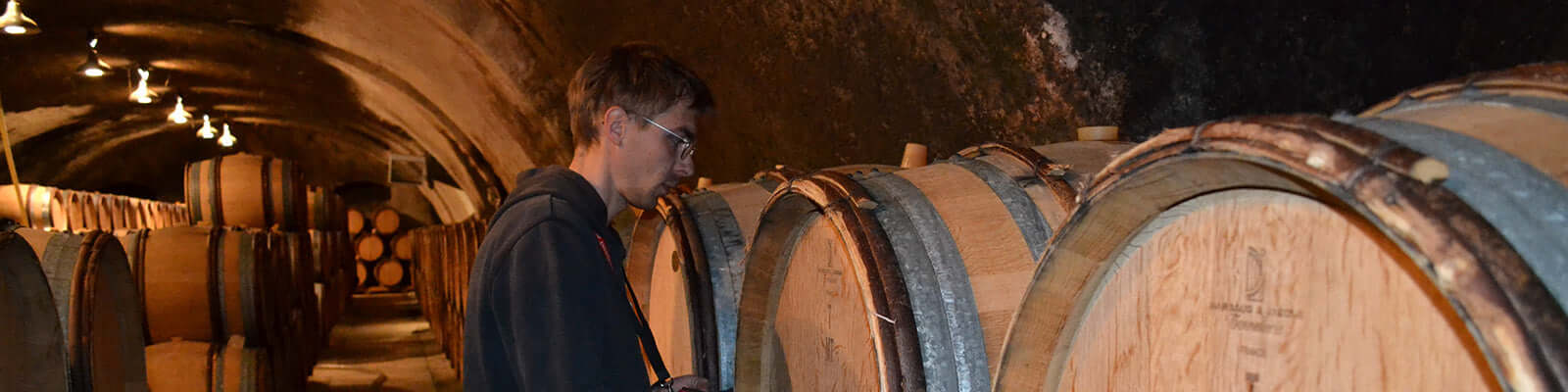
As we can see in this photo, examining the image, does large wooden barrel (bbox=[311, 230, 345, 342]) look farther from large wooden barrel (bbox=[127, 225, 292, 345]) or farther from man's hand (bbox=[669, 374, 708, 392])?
man's hand (bbox=[669, 374, 708, 392])

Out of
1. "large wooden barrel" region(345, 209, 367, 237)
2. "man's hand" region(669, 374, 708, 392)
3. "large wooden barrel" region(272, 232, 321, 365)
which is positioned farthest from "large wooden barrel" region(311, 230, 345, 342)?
"man's hand" region(669, 374, 708, 392)

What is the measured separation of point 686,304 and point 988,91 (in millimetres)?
1059

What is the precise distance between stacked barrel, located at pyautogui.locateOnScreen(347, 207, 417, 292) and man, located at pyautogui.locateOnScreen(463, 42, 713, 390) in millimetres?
21230

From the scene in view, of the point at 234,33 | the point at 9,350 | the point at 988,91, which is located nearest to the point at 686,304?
the point at 988,91

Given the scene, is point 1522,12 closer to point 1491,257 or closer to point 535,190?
point 1491,257

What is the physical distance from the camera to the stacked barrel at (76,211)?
6434 mm

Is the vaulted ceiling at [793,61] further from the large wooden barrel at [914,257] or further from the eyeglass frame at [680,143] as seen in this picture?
the eyeglass frame at [680,143]

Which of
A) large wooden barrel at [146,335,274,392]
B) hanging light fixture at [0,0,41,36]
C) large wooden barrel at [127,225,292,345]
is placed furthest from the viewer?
hanging light fixture at [0,0,41,36]

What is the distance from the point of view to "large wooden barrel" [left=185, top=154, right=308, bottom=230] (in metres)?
7.50

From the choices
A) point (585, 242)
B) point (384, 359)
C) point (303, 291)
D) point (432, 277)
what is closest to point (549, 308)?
point (585, 242)

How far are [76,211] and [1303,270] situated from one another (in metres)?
7.98

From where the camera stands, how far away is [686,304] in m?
2.57

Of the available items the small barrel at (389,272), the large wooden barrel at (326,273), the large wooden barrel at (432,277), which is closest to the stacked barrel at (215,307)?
the large wooden barrel at (432,277)

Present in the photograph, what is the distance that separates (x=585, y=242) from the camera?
1571 mm
